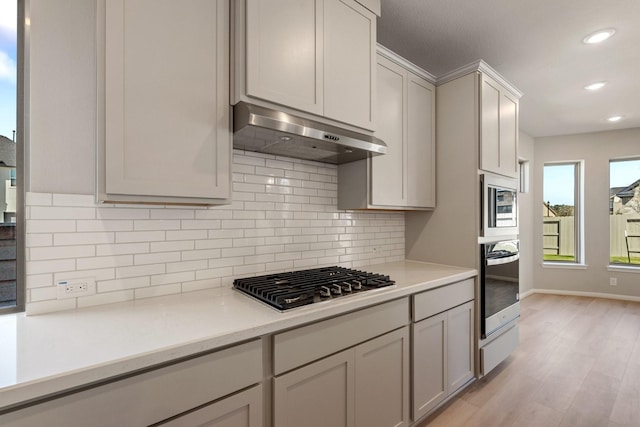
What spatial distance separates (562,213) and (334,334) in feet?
18.6

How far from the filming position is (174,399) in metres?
1.01

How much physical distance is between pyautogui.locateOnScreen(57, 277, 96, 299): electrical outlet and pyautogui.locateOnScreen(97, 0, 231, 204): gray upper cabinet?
1.47ft

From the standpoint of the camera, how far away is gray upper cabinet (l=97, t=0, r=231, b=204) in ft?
3.89

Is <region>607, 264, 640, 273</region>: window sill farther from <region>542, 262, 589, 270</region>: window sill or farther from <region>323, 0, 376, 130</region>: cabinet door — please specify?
<region>323, 0, 376, 130</region>: cabinet door

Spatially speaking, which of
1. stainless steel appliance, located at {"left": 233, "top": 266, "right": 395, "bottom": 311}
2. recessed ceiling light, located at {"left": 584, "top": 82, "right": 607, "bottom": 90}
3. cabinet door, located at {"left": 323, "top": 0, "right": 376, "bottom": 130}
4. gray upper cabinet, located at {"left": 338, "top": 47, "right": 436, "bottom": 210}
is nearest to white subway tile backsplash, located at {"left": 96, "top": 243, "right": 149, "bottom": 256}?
stainless steel appliance, located at {"left": 233, "top": 266, "right": 395, "bottom": 311}

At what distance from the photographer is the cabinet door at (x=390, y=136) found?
2.21 metres

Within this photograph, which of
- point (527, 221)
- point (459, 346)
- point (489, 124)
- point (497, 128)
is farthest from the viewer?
point (527, 221)

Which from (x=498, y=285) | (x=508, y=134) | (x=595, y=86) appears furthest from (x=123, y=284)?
(x=595, y=86)

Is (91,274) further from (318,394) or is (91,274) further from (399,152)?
(399,152)

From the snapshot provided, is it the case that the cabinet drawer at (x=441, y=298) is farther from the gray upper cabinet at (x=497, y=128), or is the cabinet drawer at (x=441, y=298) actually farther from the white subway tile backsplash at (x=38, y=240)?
A: the white subway tile backsplash at (x=38, y=240)

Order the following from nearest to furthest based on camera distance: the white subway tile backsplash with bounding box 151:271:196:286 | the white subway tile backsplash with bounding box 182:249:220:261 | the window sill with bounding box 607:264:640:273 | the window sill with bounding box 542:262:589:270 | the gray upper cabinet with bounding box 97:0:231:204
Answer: the gray upper cabinet with bounding box 97:0:231:204 < the white subway tile backsplash with bounding box 151:271:196:286 < the white subway tile backsplash with bounding box 182:249:220:261 < the window sill with bounding box 607:264:640:273 < the window sill with bounding box 542:262:589:270

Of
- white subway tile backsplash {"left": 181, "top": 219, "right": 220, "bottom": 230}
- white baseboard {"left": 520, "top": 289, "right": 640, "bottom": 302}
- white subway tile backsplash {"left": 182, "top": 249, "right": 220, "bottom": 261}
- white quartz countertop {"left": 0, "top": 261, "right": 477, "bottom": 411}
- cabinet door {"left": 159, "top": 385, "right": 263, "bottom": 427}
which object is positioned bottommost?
white baseboard {"left": 520, "top": 289, "right": 640, "bottom": 302}

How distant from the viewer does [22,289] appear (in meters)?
1.33

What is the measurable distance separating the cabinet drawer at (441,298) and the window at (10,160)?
1.98 m
